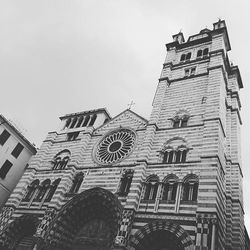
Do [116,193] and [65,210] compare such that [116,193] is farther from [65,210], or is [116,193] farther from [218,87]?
[218,87]

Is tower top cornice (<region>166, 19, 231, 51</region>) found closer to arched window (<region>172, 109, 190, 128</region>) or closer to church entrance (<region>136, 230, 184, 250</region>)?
arched window (<region>172, 109, 190, 128</region>)

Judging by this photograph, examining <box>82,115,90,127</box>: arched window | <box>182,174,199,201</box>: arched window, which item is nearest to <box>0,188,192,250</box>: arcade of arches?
<box>182,174,199,201</box>: arched window

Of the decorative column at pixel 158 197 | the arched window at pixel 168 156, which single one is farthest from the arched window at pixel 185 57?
the decorative column at pixel 158 197

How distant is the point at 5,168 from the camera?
23922 millimetres

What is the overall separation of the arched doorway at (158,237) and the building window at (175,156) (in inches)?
169

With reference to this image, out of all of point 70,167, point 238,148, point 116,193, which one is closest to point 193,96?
point 238,148

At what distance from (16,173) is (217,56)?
21090 mm

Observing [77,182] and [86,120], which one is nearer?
[77,182]

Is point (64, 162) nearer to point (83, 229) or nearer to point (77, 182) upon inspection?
point (77, 182)

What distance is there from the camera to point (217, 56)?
73.9ft

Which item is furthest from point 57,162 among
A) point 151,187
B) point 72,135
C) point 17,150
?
point 151,187

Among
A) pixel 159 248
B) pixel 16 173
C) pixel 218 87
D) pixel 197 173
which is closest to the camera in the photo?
pixel 159 248

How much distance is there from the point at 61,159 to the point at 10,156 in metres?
5.72

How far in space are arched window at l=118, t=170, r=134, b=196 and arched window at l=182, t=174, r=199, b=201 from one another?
379 cm
